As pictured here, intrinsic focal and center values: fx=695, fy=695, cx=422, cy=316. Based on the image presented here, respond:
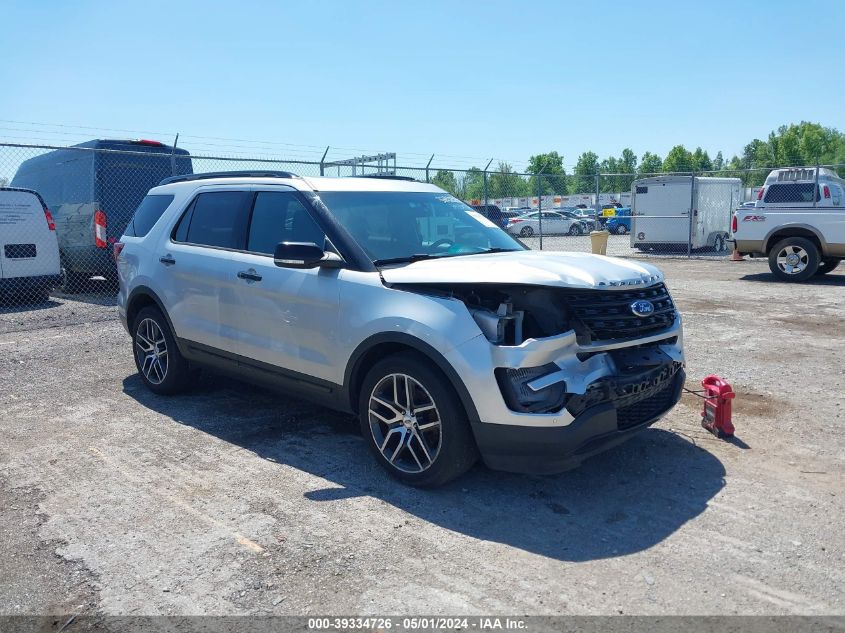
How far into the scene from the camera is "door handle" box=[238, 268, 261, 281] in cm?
496

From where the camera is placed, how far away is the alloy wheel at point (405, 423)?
13.1ft

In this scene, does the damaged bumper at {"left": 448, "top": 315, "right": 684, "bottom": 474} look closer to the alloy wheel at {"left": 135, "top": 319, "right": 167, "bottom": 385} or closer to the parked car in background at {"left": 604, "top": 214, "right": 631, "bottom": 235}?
the alloy wheel at {"left": 135, "top": 319, "right": 167, "bottom": 385}

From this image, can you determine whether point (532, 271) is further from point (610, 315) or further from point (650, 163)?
point (650, 163)

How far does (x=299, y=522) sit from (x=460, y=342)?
1295 millimetres

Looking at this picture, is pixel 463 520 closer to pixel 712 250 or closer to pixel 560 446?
pixel 560 446

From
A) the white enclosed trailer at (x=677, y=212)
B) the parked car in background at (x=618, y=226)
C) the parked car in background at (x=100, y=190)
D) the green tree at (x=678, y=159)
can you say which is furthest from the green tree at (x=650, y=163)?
the parked car in background at (x=100, y=190)

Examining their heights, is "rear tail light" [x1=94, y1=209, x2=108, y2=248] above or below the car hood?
above

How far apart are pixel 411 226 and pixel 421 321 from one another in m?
1.24

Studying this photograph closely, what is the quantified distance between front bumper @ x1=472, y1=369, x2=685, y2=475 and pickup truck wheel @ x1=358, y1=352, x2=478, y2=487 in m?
0.14

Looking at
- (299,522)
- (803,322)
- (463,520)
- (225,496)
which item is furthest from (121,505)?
(803,322)

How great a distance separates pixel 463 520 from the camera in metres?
3.73

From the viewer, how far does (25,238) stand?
1126 centimetres

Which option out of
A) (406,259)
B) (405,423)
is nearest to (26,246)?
(406,259)

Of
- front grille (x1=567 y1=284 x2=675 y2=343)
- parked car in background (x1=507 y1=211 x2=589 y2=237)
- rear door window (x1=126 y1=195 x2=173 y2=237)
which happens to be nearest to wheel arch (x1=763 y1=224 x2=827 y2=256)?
front grille (x1=567 y1=284 x2=675 y2=343)
